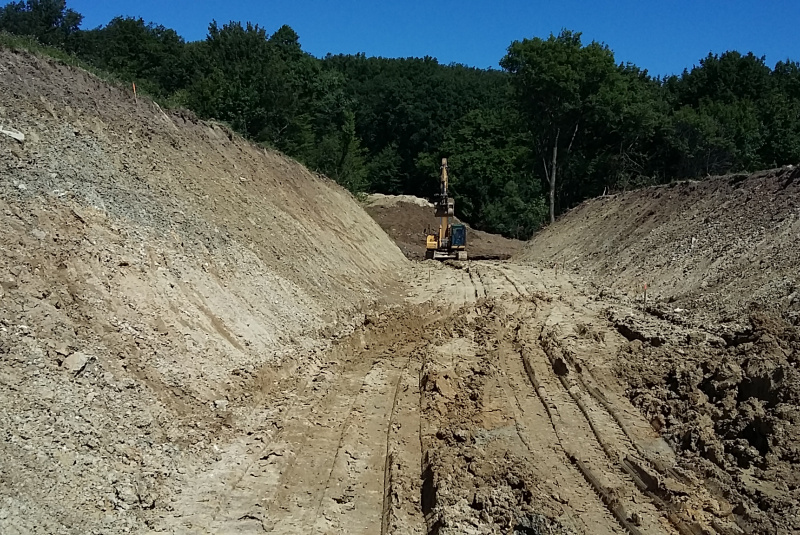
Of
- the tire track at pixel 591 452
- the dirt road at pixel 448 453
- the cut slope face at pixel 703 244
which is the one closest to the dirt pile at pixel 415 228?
the cut slope face at pixel 703 244

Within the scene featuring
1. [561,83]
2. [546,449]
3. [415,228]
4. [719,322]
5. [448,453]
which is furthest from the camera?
[415,228]

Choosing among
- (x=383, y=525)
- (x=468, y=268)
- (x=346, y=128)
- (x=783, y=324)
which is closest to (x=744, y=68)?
(x=346, y=128)

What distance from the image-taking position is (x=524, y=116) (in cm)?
4128

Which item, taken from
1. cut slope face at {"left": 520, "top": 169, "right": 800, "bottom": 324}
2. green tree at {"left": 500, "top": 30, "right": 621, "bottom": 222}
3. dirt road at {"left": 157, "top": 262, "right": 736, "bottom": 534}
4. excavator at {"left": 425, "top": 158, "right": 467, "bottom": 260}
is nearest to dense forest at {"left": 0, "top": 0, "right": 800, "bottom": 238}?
green tree at {"left": 500, "top": 30, "right": 621, "bottom": 222}

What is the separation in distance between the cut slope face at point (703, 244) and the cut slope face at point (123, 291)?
809cm

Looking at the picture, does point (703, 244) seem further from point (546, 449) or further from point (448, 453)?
point (448, 453)

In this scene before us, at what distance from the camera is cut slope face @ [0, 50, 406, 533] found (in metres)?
5.98

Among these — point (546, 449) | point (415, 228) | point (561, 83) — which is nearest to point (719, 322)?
point (546, 449)

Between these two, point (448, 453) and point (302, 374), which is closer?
point (448, 453)

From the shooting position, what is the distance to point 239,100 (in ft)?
89.5

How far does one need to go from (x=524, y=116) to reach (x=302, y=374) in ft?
113

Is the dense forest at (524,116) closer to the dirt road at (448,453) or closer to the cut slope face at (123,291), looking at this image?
the cut slope face at (123,291)

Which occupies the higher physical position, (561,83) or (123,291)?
(561,83)

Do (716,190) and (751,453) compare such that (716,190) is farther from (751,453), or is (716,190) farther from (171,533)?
(171,533)
